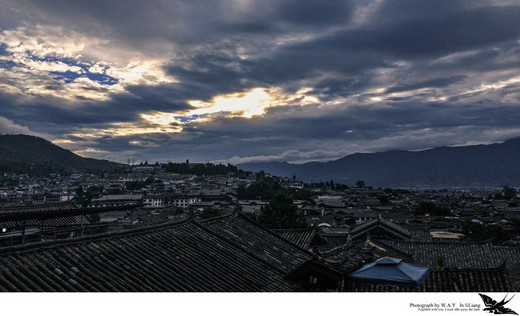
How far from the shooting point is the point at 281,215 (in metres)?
45.5

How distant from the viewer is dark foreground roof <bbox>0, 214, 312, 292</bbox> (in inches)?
301

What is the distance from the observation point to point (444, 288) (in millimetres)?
15492

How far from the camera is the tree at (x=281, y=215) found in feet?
147

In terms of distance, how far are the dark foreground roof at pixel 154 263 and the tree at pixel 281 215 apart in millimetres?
30791

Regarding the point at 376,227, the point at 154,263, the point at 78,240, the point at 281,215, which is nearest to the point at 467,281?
the point at 154,263

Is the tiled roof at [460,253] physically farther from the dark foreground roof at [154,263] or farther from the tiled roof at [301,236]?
the dark foreground roof at [154,263]

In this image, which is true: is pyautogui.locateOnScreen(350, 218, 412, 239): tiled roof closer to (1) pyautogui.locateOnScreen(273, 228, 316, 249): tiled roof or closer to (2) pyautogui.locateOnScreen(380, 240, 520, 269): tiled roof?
(2) pyautogui.locateOnScreen(380, 240, 520, 269): tiled roof

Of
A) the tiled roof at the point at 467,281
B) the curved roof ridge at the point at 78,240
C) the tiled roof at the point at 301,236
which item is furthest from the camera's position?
the tiled roof at the point at 301,236

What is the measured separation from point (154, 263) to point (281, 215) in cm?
3652
